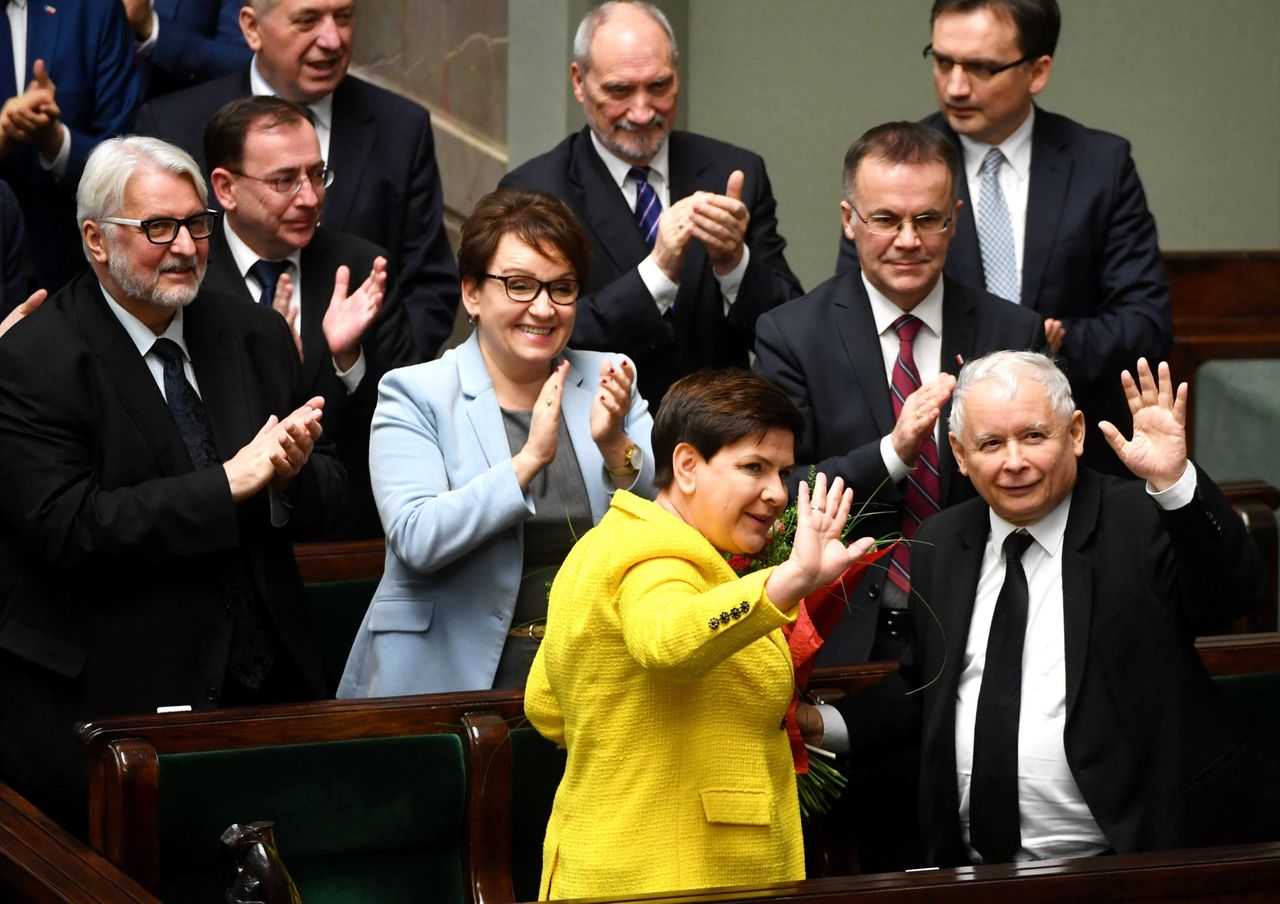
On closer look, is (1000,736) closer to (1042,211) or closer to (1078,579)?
(1078,579)

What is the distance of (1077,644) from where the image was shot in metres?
3.25

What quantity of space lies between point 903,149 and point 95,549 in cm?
177

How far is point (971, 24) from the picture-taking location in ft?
15.0

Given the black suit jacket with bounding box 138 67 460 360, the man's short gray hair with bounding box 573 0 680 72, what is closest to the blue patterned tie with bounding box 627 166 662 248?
the man's short gray hair with bounding box 573 0 680 72

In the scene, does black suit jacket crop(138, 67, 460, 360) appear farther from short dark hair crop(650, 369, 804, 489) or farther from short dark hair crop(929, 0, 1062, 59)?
short dark hair crop(650, 369, 804, 489)

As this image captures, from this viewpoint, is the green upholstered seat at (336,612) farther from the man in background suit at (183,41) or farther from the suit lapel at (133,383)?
the man in background suit at (183,41)

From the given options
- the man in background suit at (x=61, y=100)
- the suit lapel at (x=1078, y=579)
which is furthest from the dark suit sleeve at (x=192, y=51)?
the suit lapel at (x=1078, y=579)

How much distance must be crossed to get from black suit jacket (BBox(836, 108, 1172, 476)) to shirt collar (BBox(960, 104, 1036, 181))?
3 cm

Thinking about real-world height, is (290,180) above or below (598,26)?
below

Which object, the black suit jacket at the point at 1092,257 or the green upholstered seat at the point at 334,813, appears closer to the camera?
the green upholstered seat at the point at 334,813

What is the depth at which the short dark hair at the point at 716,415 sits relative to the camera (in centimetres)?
285

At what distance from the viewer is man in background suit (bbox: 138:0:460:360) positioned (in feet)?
15.6

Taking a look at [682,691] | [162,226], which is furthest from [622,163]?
[682,691]

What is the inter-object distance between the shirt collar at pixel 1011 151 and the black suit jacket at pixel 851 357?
562 mm
